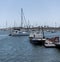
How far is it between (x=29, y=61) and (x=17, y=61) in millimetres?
1940

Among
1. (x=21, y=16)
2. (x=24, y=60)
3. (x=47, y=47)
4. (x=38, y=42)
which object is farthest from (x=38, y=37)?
(x=21, y=16)

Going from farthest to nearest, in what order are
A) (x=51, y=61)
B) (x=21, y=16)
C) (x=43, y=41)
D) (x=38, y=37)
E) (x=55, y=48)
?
(x=21, y=16), (x=38, y=37), (x=43, y=41), (x=55, y=48), (x=51, y=61)

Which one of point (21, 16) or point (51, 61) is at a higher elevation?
point (21, 16)

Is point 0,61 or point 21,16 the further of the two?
point 21,16

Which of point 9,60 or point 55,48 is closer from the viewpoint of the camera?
point 9,60

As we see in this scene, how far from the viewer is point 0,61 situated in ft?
128

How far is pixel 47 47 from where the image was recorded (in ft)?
183

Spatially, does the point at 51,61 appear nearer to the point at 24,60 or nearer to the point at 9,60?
the point at 24,60

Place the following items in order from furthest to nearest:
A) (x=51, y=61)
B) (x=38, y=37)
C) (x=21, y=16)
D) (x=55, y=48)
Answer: (x=21, y=16)
(x=38, y=37)
(x=55, y=48)
(x=51, y=61)

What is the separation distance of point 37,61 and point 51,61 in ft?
7.29

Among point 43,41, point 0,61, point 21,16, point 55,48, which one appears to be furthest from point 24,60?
point 21,16

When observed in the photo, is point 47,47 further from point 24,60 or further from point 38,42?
point 24,60

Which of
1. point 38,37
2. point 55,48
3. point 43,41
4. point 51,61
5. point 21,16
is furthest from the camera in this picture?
point 21,16

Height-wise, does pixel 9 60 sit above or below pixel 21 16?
below
